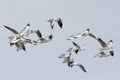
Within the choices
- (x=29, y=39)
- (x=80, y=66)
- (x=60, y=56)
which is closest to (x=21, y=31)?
(x=29, y=39)

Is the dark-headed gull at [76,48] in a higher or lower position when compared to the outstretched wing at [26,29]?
lower

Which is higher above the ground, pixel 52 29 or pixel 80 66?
pixel 52 29

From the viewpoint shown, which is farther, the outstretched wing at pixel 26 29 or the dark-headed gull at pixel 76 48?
the dark-headed gull at pixel 76 48

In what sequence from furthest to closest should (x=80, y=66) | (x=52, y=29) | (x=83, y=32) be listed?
1. (x=80, y=66)
2. (x=83, y=32)
3. (x=52, y=29)

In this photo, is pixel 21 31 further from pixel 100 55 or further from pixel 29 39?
pixel 100 55

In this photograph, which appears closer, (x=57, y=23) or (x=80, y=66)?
(x=57, y=23)

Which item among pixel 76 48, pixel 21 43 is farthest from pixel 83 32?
pixel 21 43

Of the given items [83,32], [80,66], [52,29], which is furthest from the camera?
[80,66]

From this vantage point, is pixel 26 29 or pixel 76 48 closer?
pixel 26 29

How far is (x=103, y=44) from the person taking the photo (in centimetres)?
4181

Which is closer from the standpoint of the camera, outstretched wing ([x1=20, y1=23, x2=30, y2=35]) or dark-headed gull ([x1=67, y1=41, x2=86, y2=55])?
outstretched wing ([x1=20, y1=23, x2=30, y2=35])

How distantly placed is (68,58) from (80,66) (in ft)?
12.8

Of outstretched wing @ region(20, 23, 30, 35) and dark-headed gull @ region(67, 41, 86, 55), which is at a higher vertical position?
outstretched wing @ region(20, 23, 30, 35)

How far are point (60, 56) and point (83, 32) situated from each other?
207 cm
